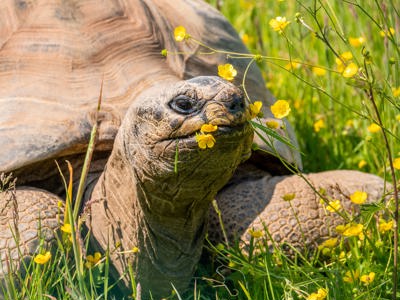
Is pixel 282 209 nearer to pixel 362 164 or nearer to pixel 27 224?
pixel 362 164

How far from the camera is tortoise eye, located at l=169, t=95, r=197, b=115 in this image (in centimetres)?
271

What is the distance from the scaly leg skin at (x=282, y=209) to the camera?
366 cm

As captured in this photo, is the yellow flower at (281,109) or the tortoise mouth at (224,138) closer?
the tortoise mouth at (224,138)

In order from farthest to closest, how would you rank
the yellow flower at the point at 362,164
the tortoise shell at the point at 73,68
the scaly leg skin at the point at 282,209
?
the yellow flower at the point at 362,164
the scaly leg skin at the point at 282,209
the tortoise shell at the point at 73,68

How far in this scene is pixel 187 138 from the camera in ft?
8.87

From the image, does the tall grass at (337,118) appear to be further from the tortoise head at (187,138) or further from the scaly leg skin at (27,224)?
the scaly leg skin at (27,224)

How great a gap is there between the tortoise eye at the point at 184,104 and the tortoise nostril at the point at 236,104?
0.12 meters

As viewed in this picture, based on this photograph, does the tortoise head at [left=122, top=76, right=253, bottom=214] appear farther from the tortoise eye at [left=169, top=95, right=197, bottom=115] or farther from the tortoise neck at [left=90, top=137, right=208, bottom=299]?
the tortoise neck at [left=90, top=137, right=208, bottom=299]

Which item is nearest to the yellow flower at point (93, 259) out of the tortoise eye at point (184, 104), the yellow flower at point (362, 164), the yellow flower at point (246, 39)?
the tortoise eye at point (184, 104)

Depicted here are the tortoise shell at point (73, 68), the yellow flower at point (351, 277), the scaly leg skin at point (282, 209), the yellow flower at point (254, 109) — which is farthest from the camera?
the scaly leg skin at point (282, 209)

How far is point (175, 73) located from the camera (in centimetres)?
383

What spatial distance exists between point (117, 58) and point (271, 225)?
951 millimetres

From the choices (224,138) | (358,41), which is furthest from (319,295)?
(358,41)

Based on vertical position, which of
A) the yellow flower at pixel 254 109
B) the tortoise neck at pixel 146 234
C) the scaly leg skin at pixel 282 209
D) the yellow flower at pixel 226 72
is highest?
the yellow flower at pixel 226 72
